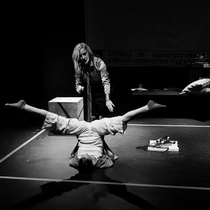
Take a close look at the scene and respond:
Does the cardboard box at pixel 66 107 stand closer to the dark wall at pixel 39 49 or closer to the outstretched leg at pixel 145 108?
the outstretched leg at pixel 145 108

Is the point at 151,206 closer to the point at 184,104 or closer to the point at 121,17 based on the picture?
the point at 184,104

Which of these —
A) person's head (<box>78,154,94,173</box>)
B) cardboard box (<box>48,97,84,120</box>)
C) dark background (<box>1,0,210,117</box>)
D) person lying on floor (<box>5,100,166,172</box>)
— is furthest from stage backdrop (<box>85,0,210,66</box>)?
person's head (<box>78,154,94,173</box>)

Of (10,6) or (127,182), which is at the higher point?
(10,6)

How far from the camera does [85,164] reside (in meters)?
3.94

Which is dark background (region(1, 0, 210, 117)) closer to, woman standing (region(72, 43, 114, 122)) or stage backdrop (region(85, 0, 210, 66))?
stage backdrop (region(85, 0, 210, 66))

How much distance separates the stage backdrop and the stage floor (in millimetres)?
2734

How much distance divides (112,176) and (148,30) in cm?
480

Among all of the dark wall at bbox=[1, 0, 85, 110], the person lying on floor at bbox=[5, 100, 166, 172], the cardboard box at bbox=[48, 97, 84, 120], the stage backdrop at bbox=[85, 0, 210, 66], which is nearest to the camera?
the person lying on floor at bbox=[5, 100, 166, 172]

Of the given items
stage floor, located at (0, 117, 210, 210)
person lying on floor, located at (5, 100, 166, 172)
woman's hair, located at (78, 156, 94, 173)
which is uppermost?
person lying on floor, located at (5, 100, 166, 172)

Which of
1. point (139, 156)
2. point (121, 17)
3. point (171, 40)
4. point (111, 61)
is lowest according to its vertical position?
point (139, 156)

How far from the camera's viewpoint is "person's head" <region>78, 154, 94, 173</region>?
3914 millimetres

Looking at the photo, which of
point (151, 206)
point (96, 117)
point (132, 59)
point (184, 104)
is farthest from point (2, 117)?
point (151, 206)

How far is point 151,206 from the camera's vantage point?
310cm

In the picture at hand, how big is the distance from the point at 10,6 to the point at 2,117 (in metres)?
2.76
